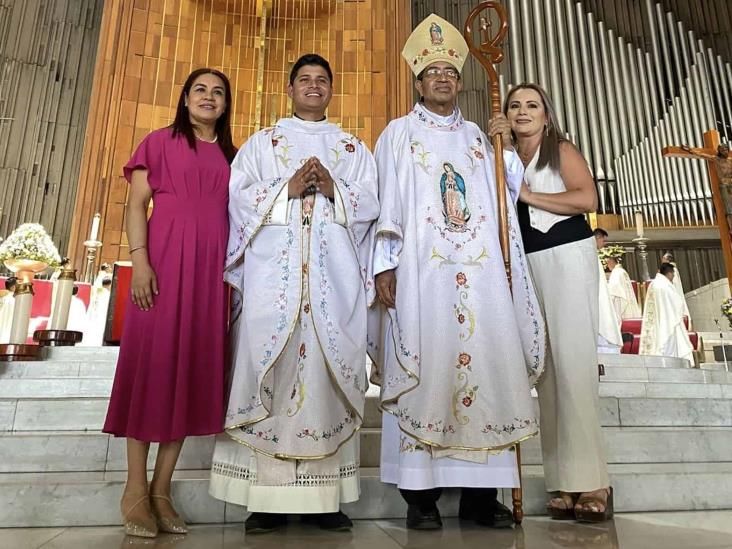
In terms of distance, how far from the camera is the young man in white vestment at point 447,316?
1.76 meters

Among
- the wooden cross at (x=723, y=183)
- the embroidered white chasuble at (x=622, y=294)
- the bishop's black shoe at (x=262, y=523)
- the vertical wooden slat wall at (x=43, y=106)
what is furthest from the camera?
the vertical wooden slat wall at (x=43, y=106)

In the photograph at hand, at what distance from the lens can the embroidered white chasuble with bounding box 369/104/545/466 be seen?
5.89ft

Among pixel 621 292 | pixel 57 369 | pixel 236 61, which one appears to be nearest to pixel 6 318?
pixel 57 369

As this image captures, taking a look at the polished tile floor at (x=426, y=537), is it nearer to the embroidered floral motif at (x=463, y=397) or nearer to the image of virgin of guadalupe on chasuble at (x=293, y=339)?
the image of virgin of guadalupe on chasuble at (x=293, y=339)

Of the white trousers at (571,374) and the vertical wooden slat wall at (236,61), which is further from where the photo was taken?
the vertical wooden slat wall at (236,61)

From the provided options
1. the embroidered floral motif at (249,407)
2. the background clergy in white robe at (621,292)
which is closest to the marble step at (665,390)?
the embroidered floral motif at (249,407)

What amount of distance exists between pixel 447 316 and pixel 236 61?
6218 millimetres

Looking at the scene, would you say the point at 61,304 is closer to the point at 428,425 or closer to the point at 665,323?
the point at 428,425

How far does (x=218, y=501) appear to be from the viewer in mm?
1888

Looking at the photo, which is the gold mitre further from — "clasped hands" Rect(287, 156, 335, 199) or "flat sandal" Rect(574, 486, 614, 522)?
"flat sandal" Rect(574, 486, 614, 522)

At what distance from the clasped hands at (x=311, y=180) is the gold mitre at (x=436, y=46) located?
0.64m

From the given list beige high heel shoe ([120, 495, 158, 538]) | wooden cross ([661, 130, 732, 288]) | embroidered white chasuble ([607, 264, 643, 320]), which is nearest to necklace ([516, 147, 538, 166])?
beige high heel shoe ([120, 495, 158, 538])

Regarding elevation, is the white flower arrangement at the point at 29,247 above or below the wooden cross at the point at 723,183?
below

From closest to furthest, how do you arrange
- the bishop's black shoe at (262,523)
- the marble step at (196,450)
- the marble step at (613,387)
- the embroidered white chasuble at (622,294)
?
the bishop's black shoe at (262,523), the marble step at (196,450), the marble step at (613,387), the embroidered white chasuble at (622,294)
